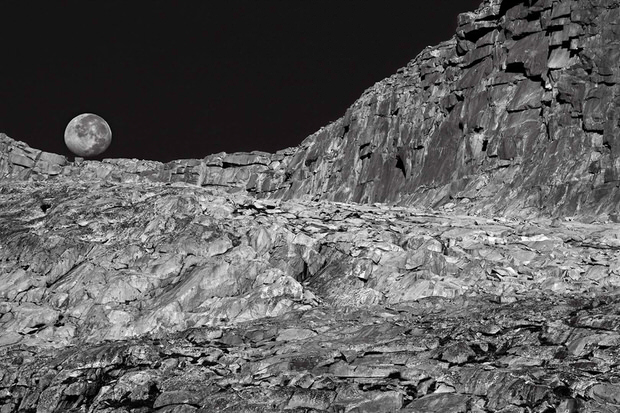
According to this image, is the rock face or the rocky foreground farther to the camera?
the rock face

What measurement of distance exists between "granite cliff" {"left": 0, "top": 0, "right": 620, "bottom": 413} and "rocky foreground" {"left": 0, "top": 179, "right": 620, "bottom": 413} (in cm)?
10

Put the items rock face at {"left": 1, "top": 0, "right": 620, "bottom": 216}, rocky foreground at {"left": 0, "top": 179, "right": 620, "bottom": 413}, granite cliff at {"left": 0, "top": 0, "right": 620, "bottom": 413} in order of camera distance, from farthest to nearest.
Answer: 1. rock face at {"left": 1, "top": 0, "right": 620, "bottom": 216}
2. granite cliff at {"left": 0, "top": 0, "right": 620, "bottom": 413}
3. rocky foreground at {"left": 0, "top": 179, "right": 620, "bottom": 413}

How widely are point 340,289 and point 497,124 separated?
43.9m

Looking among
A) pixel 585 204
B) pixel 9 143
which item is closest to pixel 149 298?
pixel 585 204

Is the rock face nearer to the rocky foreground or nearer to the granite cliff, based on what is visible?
the granite cliff

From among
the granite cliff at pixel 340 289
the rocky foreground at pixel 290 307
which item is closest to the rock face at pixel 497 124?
the granite cliff at pixel 340 289

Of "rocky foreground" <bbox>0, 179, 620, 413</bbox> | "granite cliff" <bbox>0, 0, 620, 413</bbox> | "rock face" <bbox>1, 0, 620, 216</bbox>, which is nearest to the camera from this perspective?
"rocky foreground" <bbox>0, 179, 620, 413</bbox>

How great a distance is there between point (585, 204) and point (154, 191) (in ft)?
106

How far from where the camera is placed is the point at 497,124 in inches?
3120

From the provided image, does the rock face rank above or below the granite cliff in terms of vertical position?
above

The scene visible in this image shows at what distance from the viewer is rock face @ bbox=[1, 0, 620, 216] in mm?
69438

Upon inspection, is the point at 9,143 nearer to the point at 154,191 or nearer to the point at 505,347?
the point at 154,191

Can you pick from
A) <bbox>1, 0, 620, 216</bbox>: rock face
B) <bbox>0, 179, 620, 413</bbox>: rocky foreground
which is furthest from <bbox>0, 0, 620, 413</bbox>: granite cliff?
<bbox>1, 0, 620, 216</bbox>: rock face

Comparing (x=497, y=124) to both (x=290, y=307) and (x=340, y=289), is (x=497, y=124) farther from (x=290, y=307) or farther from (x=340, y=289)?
(x=290, y=307)
